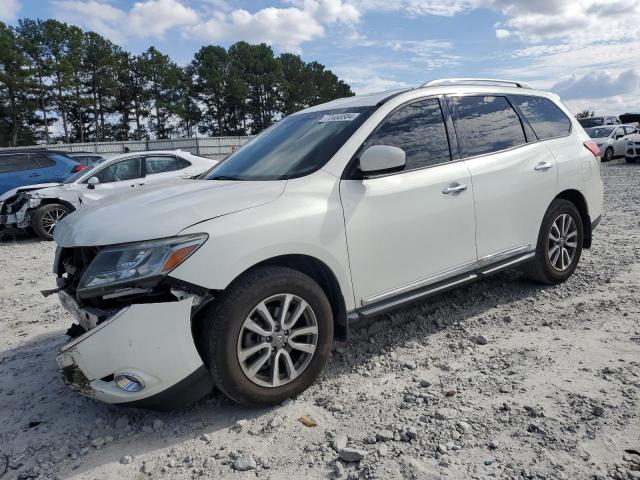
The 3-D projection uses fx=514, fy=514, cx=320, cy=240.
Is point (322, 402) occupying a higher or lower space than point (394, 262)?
lower

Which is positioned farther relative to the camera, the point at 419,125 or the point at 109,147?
the point at 109,147

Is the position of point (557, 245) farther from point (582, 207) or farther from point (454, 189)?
point (454, 189)

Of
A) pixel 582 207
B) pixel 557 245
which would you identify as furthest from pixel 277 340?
pixel 582 207

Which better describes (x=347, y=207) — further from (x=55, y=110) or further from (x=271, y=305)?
(x=55, y=110)

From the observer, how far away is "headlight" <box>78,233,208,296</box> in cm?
260

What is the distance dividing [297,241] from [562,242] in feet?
9.96

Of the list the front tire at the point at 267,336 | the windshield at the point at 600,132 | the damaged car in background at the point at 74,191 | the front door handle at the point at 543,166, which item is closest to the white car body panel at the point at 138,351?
the front tire at the point at 267,336

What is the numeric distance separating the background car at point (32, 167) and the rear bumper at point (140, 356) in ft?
32.7

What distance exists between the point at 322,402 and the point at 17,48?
56.2m

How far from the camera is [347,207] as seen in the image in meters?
3.19

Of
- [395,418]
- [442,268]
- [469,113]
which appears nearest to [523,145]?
[469,113]

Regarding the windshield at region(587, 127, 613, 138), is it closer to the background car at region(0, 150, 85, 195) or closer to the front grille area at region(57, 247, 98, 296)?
the background car at region(0, 150, 85, 195)

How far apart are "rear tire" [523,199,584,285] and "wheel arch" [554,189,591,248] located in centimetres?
→ 9

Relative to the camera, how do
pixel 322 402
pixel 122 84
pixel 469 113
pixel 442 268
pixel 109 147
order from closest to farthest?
1. pixel 322 402
2. pixel 442 268
3. pixel 469 113
4. pixel 109 147
5. pixel 122 84
